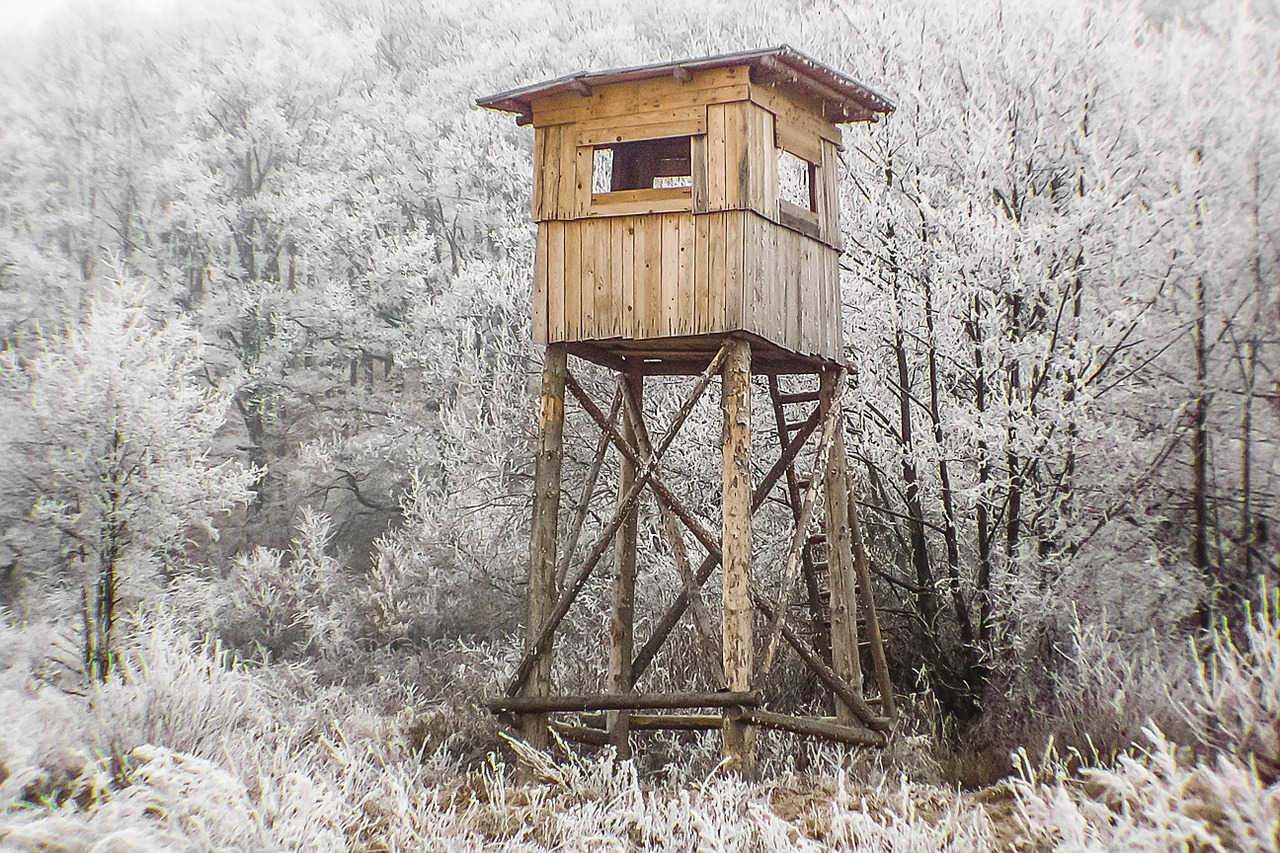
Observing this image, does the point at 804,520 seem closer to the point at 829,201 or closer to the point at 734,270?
the point at 734,270

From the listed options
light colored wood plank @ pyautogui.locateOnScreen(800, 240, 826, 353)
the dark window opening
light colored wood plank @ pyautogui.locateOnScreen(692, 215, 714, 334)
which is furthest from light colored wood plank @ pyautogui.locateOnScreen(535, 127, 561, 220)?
light colored wood plank @ pyautogui.locateOnScreen(800, 240, 826, 353)

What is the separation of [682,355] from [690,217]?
56.1 inches

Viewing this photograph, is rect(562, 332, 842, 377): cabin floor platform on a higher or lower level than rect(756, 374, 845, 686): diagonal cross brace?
higher

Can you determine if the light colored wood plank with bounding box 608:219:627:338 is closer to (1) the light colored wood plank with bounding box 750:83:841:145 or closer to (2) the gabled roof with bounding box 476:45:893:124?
(2) the gabled roof with bounding box 476:45:893:124

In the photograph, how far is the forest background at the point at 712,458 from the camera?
693cm

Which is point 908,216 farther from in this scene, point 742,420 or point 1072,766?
point 1072,766

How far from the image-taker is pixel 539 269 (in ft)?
30.4

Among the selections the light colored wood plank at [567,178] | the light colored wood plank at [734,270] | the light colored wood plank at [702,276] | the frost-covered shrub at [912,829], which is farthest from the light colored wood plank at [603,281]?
the frost-covered shrub at [912,829]

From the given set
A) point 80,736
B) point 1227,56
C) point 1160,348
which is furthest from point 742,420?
point 1227,56

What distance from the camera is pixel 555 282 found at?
29.9ft

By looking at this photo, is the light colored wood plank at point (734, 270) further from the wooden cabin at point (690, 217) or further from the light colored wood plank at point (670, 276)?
the light colored wood plank at point (670, 276)

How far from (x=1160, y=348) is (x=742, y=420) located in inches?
233

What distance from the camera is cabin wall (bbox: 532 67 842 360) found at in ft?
28.2

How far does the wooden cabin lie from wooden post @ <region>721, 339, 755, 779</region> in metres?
0.43
